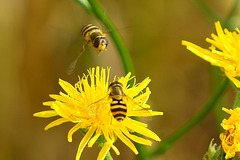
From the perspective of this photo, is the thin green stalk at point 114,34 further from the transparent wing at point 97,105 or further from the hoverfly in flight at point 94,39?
the transparent wing at point 97,105

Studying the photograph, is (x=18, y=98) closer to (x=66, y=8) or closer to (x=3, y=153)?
(x=3, y=153)

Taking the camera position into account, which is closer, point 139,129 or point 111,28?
point 139,129

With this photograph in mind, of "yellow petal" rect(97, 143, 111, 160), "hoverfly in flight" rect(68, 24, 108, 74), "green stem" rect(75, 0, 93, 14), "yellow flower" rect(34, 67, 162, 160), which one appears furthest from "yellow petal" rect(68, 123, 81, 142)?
"green stem" rect(75, 0, 93, 14)

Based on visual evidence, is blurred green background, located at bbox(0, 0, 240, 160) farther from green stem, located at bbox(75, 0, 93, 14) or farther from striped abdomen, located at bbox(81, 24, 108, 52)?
striped abdomen, located at bbox(81, 24, 108, 52)

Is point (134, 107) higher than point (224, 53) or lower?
lower

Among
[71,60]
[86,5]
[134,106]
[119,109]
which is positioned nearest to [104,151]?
[119,109]

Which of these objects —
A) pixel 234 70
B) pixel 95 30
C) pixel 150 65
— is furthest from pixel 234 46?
pixel 150 65

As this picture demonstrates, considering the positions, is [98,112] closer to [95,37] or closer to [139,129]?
[139,129]

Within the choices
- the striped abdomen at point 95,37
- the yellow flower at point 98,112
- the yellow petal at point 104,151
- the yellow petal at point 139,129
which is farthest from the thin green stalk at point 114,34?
the yellow petal at point 104,151
